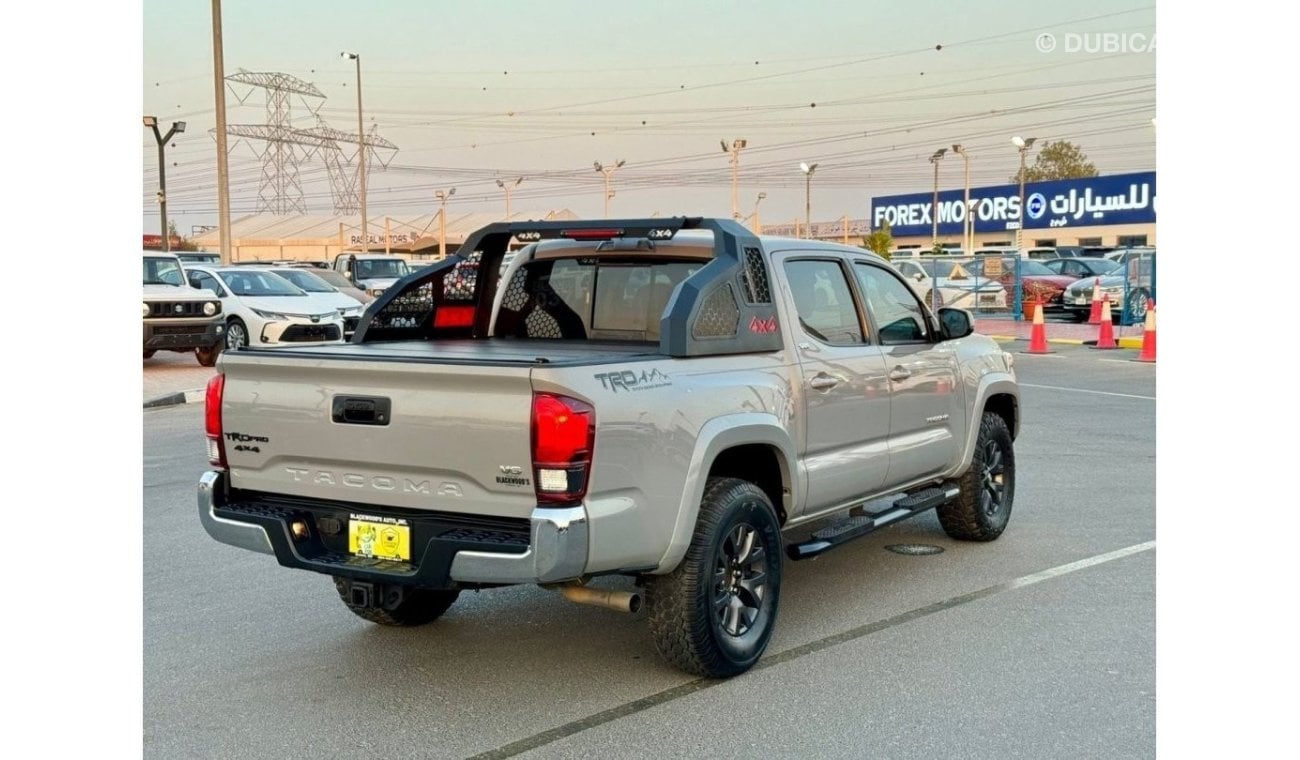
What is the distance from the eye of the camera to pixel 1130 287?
2636 cm

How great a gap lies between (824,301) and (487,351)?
1684 mm

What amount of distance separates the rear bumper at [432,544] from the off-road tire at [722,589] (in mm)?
618

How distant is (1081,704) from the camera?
15.4 feet

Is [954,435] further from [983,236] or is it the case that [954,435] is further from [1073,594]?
[983,236]

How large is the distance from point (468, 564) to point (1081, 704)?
236 cm

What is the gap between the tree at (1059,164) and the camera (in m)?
97.5

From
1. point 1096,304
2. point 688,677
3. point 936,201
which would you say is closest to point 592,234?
point 688,677

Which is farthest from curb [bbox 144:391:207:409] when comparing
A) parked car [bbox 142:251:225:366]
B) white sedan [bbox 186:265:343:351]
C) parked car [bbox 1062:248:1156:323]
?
parked car [bbox 1062:248:1156:323]

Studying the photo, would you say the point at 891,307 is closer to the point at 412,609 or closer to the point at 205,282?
the point at 412,609

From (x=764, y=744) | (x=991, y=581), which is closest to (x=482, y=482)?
(x=764, y=744)

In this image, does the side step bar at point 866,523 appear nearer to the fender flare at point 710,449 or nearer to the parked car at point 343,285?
the fender flare at point 710,449

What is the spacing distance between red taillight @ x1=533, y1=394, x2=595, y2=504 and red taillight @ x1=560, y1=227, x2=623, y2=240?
178 cm

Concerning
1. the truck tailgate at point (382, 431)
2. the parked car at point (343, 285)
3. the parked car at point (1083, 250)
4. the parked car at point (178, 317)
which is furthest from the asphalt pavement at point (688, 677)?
the parked car at point (1083, 250)

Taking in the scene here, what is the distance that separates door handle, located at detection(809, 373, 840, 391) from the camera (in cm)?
571
